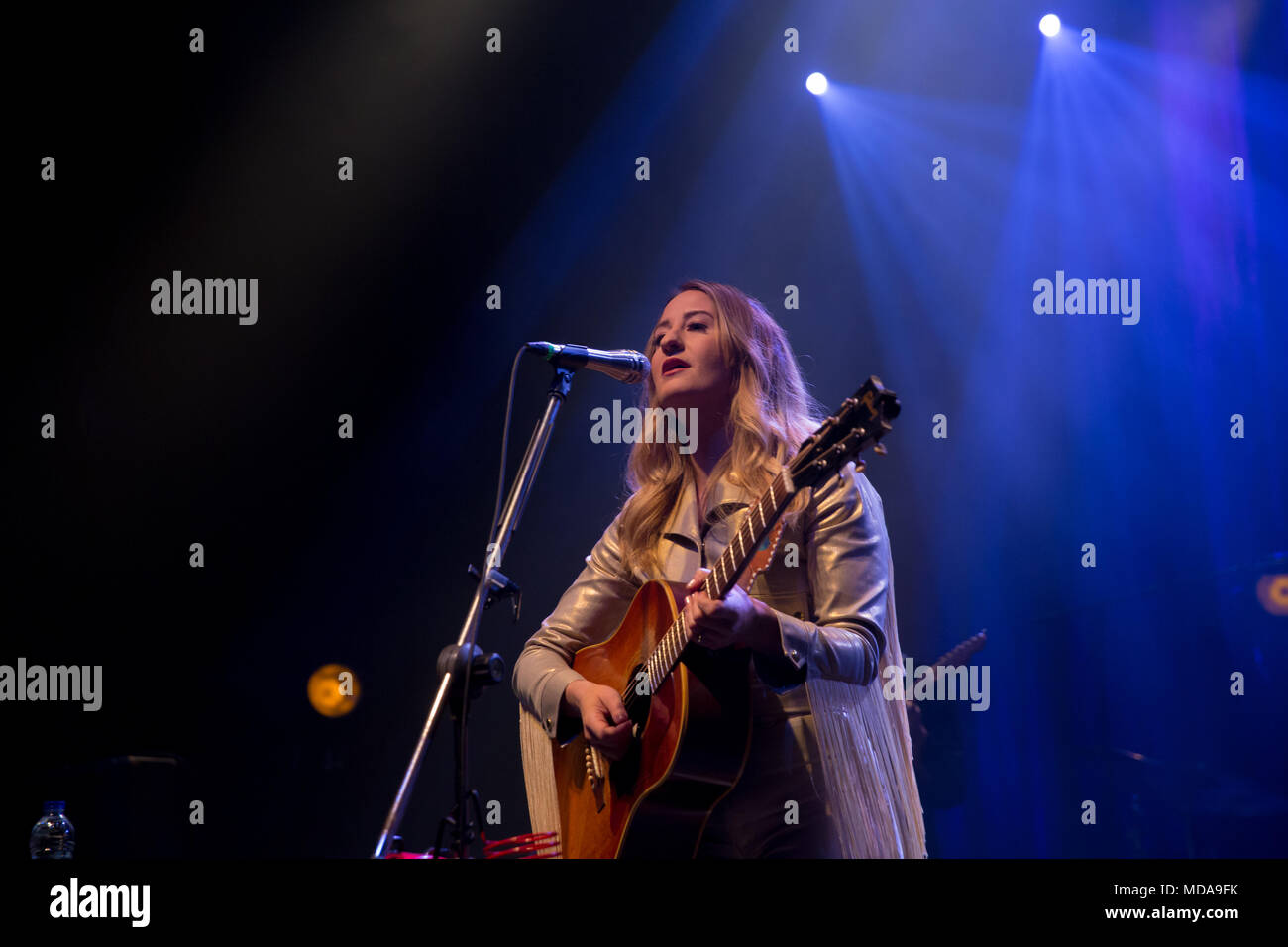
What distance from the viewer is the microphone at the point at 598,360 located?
2.86 m

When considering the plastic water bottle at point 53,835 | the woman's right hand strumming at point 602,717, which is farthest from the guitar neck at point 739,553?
the plastic water bottle at point 53,835

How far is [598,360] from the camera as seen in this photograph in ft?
9.45

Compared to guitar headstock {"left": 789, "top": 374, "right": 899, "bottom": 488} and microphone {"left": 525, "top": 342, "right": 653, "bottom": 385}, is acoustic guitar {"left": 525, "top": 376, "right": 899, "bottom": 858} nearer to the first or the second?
guitar headstock {"left": 789, "top": 374, "right": 899, "bottom": 488}

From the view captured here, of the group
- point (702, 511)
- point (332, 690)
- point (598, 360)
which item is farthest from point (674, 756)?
point (332, 690)

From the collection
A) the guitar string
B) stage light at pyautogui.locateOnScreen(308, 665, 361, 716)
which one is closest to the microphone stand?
the guitar string

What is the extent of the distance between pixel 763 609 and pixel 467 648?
826 mm

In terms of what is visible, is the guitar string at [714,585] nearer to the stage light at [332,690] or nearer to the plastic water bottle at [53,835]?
the stage light at [332,690]

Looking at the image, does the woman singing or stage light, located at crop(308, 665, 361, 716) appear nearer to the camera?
the woman singing

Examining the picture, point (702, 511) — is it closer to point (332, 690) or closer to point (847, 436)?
point (847, 436)

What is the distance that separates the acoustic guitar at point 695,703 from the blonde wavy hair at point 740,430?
0.40 meters

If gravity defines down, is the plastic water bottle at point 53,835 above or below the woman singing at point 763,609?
below

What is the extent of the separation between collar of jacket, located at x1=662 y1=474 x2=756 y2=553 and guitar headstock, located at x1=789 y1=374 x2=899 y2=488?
47 centimetres

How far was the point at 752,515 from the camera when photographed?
7.13ft

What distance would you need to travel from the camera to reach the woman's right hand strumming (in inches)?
90.4
